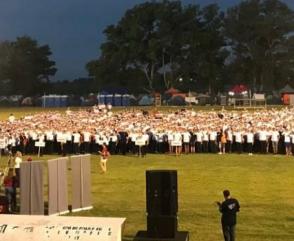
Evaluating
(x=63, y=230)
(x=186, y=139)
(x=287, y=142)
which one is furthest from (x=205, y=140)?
(x=63, y=230)

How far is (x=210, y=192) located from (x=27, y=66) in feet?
303

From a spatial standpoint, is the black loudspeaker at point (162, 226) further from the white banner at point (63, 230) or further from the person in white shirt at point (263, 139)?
the person in white shirt at point (263, 139)

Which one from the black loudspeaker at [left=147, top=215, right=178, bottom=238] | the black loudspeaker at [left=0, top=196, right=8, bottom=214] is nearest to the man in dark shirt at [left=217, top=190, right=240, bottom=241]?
the black loudspeaker at [left=147, top=215, right=178, bottom=238]

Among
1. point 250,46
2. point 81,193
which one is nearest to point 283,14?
point 250,46

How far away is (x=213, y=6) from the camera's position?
299ft

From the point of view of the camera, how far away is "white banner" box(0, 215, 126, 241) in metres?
8.84

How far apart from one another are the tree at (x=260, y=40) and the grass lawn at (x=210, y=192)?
195 ft

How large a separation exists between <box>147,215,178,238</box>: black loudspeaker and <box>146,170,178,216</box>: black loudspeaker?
116 mm

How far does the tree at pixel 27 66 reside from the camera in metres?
107

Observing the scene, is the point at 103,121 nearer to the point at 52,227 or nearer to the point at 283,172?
the point at 283,172

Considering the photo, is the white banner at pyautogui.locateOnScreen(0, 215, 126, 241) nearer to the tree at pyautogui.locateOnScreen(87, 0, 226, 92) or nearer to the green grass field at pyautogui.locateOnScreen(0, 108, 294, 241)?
the green grass field at pyautogui.locateOnScreen(0, 108, 294, 241)

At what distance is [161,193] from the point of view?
1199cm

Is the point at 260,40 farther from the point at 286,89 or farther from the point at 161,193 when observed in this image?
the point at 161,193

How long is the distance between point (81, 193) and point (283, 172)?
36.1 feet
